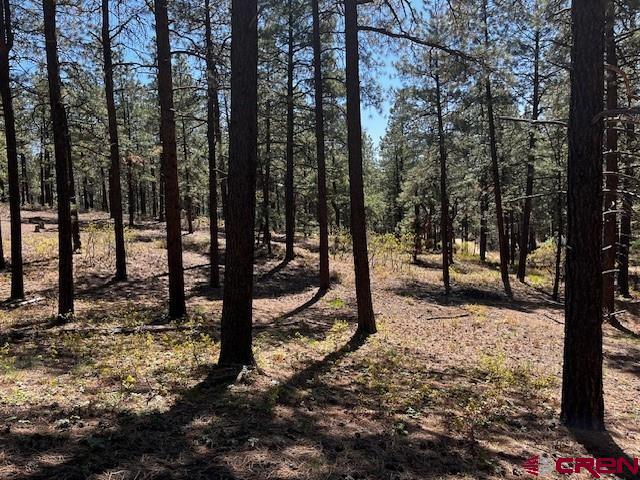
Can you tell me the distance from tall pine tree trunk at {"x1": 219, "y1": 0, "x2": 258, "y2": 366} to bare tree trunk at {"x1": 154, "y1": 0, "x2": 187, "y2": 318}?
419cm

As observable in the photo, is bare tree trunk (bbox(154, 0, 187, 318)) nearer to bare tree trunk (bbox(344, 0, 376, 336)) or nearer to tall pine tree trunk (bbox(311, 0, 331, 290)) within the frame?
bare tree trunk (bbox(344, 0, 376, 336))

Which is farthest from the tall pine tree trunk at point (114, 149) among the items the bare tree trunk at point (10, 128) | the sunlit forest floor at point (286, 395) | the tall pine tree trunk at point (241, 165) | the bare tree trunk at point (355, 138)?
the tall pine tree trunk at point (241, 165)

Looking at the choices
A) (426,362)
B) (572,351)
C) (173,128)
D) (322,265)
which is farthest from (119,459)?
(322,265)

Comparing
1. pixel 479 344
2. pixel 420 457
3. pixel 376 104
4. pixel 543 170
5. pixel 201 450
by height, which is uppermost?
pixel 376 104

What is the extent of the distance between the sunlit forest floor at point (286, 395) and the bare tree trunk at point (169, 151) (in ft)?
2.89

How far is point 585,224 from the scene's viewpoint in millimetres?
5461

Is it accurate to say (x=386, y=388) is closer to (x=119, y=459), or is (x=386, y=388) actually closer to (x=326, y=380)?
(x=326, y=380)

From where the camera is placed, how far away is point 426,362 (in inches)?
335

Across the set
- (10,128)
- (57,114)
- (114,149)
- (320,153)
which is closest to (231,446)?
(57,114)

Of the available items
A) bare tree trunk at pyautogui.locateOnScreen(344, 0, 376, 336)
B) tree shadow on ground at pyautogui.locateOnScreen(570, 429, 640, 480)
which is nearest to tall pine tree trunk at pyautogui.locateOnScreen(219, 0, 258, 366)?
bare tree trunk at pyautogui.locateOnScreen(344, 0, 376, 336)

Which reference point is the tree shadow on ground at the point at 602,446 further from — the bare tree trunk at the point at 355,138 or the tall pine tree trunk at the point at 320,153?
the tall pine tree trunk at the point at 320,153

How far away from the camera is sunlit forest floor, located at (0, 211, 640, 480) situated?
3922 mm

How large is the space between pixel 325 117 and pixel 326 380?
1195 centimetres

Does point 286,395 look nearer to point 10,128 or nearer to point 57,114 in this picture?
point 57,114
